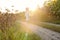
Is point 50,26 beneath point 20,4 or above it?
beneath

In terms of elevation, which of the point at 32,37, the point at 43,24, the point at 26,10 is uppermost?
the point at 26,10

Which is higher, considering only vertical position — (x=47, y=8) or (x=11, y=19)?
(x=47, y=8)

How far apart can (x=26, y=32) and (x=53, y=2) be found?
0.42 metres

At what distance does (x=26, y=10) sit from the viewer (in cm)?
175

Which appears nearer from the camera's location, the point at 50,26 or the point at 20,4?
the point at 50,26

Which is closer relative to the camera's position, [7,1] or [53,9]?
[53,9]

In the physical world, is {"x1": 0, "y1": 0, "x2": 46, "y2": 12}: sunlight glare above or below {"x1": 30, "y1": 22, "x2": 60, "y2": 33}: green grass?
above

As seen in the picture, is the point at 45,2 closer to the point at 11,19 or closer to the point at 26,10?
the point at 26,10

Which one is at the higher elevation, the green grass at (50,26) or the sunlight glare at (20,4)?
the sunlight glare at (20,4)

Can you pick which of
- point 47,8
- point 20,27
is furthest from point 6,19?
point 47,8

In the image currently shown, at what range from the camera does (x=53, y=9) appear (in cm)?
163

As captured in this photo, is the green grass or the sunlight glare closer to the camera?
the green grass

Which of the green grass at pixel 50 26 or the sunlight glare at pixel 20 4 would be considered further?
the sunlight glare at pixel 20 4

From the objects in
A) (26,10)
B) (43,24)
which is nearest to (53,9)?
(43,24)
